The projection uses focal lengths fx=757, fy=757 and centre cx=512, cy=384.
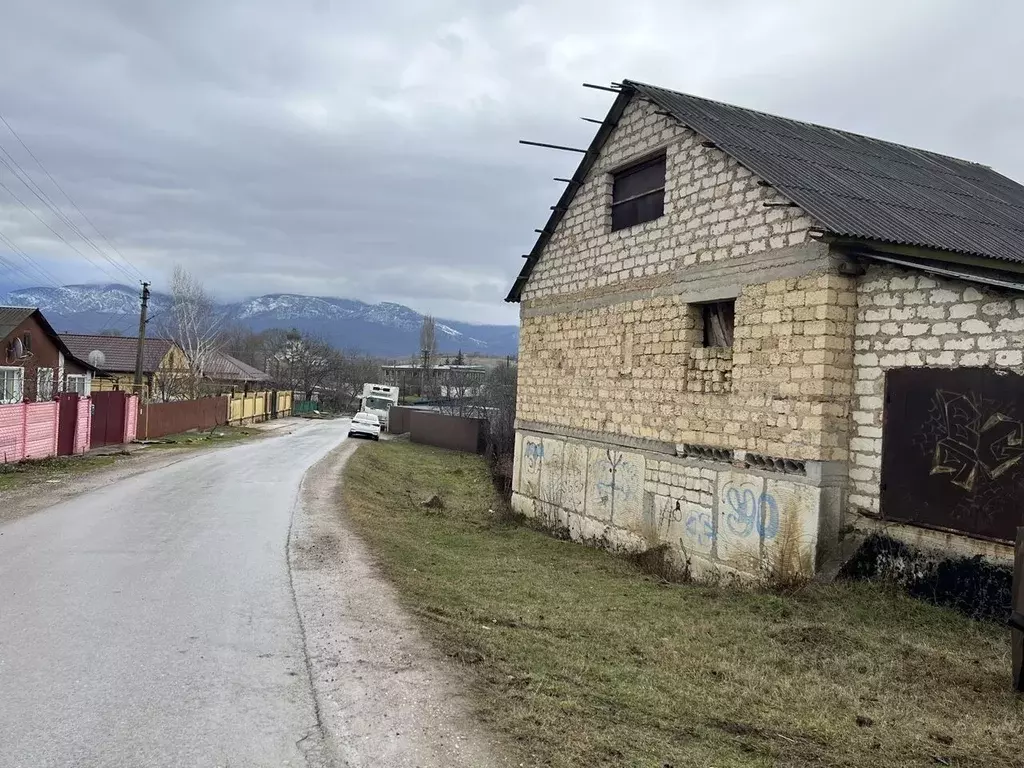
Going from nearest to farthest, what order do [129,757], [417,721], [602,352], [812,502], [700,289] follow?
[129,757] < [417,721] < [812,502] < [700,289] < [602,352]

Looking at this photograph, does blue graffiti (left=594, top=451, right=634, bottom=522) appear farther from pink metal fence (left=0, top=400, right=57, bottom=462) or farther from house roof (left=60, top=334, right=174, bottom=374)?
house roof (left=60, top=334, right=174, bottom=374)

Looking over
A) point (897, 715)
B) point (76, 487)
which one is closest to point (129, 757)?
point (897, 715)

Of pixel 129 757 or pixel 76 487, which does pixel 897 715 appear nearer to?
pixel 129 757

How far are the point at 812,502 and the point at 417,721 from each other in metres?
5.79

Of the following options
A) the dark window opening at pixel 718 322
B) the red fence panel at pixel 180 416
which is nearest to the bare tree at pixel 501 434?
the dark window opening at pixel 718 322

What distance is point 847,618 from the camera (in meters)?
7.37

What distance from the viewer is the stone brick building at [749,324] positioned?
27.1ft

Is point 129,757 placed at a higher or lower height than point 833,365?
lower

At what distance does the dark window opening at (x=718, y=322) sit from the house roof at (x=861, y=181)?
6.63 ft

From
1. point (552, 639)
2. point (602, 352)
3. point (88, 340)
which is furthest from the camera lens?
point (88, 340)

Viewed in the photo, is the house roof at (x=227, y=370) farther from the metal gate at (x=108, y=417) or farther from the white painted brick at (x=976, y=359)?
the white painted brick at (x=976, y=359)

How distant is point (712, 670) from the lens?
6008mm

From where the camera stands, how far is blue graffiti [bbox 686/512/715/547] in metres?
10.4

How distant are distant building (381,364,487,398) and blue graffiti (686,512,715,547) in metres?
38.9
